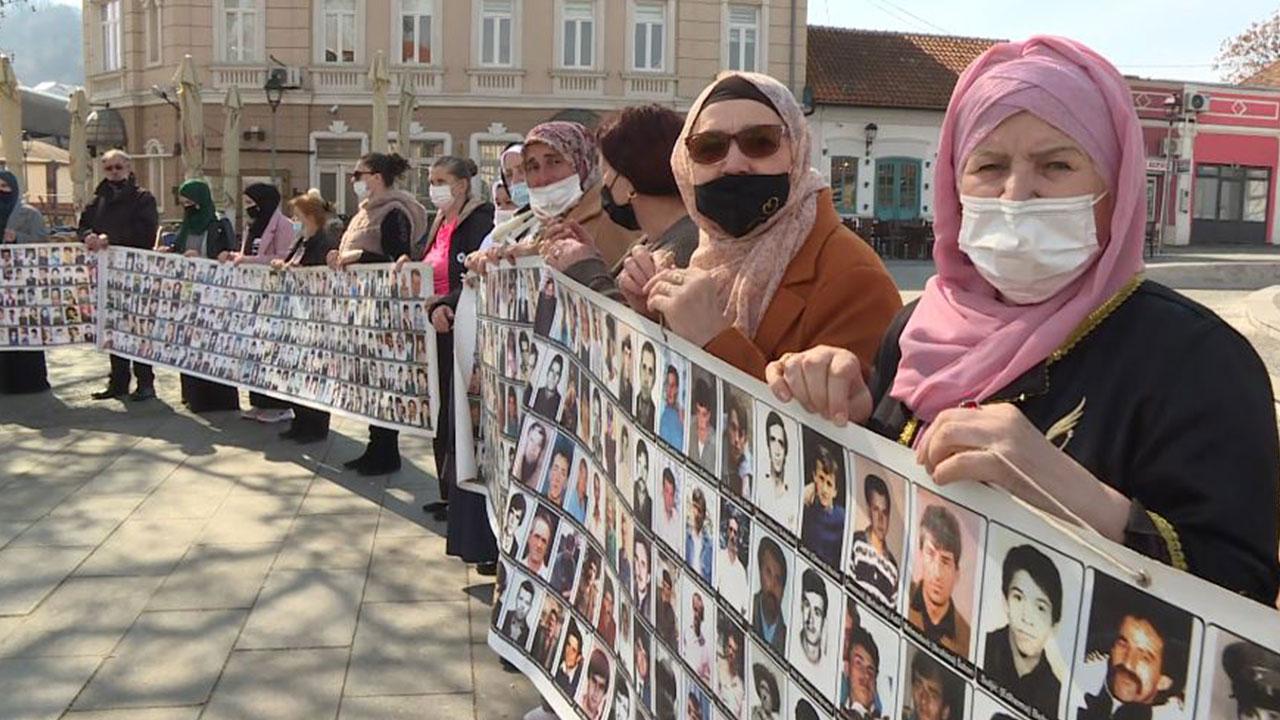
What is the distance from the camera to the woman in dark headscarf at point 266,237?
28.4 ft

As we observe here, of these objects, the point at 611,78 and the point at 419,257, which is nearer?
the point at 419,257

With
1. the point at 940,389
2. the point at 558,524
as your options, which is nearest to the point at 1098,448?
the point at 940,389

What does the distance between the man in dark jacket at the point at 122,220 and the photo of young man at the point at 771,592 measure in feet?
28.9

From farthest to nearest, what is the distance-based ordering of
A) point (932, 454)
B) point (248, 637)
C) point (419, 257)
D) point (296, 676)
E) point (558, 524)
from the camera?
point (419, 257)
point (248, 637)
point (296, 676)
point (558, 524)
point (932, 454)

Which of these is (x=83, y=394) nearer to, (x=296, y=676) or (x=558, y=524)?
(x=296, y=676)

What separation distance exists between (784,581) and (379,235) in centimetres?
573

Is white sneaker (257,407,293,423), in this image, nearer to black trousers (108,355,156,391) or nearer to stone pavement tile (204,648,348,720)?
black trousers (108,355,156,391)

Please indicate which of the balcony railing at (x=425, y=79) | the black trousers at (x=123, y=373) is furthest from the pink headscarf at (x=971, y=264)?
the balcony railing at (x=425, y=79)

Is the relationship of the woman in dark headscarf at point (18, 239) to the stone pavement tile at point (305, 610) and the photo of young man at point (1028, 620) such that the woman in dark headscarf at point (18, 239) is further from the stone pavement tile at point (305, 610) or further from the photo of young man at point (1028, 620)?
the photo of young man at point (1028, 620)

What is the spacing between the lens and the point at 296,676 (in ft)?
13.1

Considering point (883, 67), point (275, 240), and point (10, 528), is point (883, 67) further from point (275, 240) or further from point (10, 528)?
point (10, 528)

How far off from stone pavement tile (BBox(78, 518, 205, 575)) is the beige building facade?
23.1 meters

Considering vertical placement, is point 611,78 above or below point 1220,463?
above

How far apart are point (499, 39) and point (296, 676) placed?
27.5m
